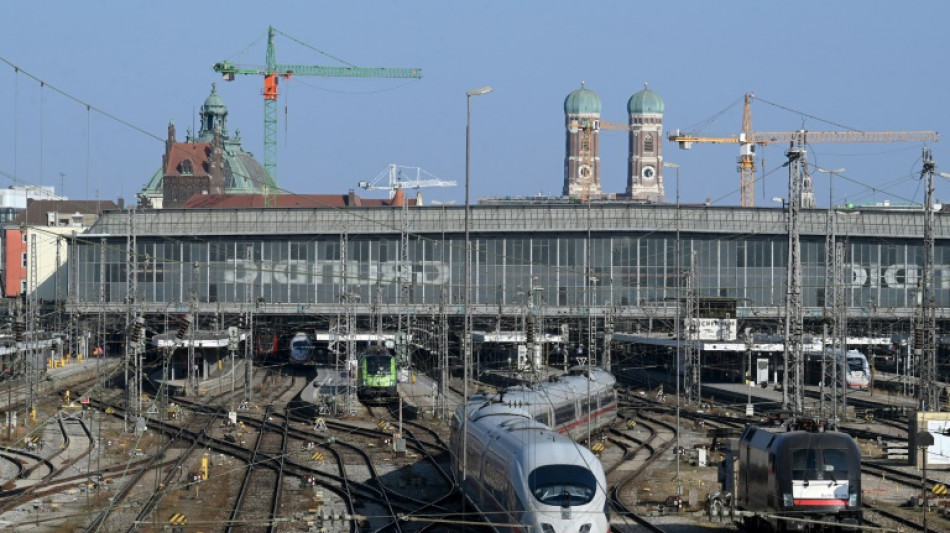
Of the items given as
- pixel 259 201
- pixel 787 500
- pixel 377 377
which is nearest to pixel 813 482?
pixel 787 500

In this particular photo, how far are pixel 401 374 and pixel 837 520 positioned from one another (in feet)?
156

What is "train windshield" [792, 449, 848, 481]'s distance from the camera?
30.6 meters

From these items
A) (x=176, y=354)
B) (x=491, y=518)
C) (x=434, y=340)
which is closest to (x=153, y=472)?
(x=491, y=518)

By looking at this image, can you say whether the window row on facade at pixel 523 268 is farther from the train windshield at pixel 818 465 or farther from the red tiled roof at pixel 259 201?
the train windshield at pixel 818 465

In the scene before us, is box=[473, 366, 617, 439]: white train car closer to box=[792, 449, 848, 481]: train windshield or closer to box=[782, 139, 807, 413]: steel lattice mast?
box=[782, 139, 807, 413]: steel lattice mast

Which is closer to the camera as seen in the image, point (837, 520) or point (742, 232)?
point (837, 520)

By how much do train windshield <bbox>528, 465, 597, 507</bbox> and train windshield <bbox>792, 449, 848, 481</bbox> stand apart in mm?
5462

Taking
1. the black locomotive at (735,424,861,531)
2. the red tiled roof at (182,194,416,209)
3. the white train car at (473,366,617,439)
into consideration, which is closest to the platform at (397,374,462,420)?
the white train car at (473,366,617,439)

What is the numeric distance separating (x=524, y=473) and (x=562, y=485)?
3.38 ft

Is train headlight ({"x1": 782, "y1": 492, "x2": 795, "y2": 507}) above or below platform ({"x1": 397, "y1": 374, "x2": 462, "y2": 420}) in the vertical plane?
above

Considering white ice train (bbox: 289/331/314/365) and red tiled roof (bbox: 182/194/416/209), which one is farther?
red tiled roof (bbox: 182/194/416/209)

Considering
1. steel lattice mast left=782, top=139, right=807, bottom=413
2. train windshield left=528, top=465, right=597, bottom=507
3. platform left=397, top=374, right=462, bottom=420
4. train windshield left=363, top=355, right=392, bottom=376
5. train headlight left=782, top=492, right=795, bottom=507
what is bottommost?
platform left=397, top=374, right=462, bottom=420

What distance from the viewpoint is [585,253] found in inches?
4412

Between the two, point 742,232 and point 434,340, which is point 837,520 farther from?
point 742,232
